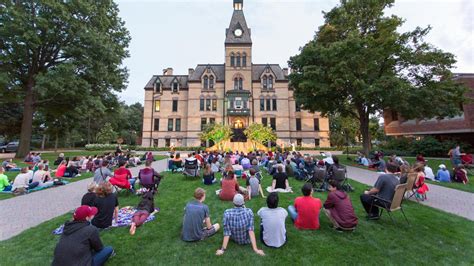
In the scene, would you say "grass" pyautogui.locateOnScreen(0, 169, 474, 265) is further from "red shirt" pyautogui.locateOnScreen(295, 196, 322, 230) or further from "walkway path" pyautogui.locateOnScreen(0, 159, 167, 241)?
"walkway path" pyautogui.locateOnScreen(0, 159, 167, 241)

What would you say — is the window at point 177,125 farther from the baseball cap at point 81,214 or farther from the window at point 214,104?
the baseball cap at point 81,214

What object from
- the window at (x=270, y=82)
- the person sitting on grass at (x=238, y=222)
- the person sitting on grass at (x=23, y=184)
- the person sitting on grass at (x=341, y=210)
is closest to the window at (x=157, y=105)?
the window at (x=270, y=82)

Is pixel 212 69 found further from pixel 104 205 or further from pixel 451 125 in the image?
pixel 104 205

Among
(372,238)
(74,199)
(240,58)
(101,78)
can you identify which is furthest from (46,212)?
(240,58)

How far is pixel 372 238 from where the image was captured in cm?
494

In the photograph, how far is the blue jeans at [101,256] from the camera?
11.7 feet

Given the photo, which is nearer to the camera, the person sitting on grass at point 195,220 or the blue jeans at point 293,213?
the person sitting on grass at point 195,220

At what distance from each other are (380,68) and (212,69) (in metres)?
30.5

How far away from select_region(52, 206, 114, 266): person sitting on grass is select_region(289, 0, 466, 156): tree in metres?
18.3

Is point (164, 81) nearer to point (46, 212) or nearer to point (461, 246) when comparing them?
point (46, 212)

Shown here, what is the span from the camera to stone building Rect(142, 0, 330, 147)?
40.2 meters

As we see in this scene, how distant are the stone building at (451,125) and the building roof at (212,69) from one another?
30887 millimetres

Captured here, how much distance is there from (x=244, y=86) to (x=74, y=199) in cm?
3500

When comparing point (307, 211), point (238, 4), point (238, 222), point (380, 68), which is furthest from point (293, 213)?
point (238, 4)
